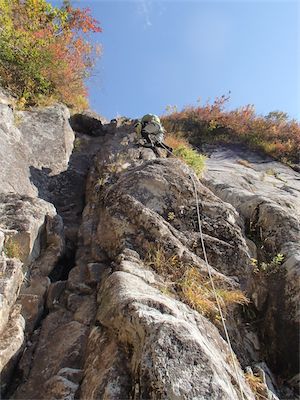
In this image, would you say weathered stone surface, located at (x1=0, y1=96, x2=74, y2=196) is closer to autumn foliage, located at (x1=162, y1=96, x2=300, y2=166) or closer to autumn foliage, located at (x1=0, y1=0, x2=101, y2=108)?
autumn foliage, located at (x1=0, y1=0, x2=101, y2=108)

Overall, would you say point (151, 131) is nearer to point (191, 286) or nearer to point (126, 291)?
point (191, 286)

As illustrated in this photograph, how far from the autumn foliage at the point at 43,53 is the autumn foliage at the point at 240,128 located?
447cm

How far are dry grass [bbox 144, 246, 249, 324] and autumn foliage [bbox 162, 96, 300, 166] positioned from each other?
9.51 metres

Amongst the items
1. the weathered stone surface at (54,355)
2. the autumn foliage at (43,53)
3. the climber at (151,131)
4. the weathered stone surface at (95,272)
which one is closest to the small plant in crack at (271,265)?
the weathered stone surface at (95,272)

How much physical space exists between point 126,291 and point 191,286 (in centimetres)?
116

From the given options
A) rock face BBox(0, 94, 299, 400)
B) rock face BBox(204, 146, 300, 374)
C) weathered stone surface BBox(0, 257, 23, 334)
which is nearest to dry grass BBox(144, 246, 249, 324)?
rock face BBox(0, 94, 299, 400)

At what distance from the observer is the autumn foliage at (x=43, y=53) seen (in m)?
9.95

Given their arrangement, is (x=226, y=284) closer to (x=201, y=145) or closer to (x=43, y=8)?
(x=201, y=145)

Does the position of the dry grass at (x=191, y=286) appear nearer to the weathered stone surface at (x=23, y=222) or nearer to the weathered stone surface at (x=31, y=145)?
the weathered stone surface at (x=23, y=222)

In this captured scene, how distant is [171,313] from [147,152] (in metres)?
5.87

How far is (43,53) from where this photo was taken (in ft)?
33.8

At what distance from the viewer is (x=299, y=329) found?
4.23 metres

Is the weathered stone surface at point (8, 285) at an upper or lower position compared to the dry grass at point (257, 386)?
upper

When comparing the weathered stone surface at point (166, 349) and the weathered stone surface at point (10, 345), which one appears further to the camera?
the weathered stone surface at point (10, 345)
